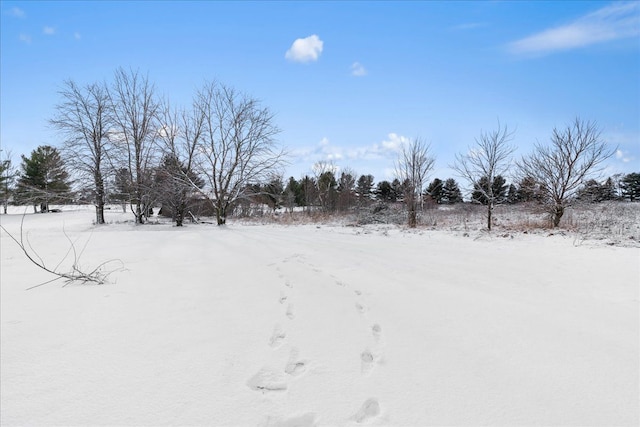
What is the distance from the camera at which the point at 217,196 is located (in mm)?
14273

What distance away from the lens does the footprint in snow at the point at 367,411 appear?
4.79 feet

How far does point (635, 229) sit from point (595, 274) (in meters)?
7.71

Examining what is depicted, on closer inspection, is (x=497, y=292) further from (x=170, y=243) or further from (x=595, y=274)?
(x=170, y=243)

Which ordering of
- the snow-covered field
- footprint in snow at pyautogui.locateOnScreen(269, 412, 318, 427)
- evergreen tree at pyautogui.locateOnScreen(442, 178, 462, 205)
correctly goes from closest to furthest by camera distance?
1. footprint in snow at pyautogui.locateOnScreen(269, 412, 318, 427)
2. the snow-covered field
3. evergreen tree at pyautogui.locateOnScreen(442, 178, 462, 205)

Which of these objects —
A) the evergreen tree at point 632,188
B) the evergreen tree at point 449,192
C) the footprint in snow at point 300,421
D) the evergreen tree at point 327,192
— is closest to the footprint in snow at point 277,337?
the footprint in snow at point 300,421

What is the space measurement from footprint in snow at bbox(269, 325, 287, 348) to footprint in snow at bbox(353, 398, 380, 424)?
791mm

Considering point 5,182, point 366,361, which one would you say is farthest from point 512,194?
point 5,182

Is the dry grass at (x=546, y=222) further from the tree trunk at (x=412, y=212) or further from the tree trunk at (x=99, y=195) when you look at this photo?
the tree trunk at (x=99, y=195)

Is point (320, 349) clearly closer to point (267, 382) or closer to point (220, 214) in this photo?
point (267, 382)

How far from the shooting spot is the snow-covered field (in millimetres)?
1525

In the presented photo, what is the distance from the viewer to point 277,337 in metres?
2.29

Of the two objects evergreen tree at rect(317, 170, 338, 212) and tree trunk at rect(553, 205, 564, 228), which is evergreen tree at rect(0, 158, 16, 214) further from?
tree trunk at rect(553, 205, 564, 228)

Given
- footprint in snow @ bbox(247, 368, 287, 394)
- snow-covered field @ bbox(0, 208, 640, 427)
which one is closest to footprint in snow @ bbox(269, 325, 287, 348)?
snow-covered field @ bbox(0, 208, 640, 427)

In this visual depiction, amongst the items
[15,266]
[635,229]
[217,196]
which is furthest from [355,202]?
[15,266]
